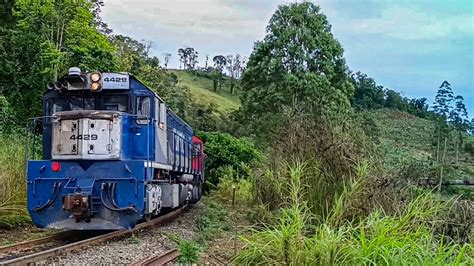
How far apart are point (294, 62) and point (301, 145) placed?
21049mm

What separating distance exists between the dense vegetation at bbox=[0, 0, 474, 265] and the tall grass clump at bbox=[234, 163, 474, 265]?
2 cm

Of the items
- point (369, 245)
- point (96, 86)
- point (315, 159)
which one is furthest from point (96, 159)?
point (369, 245)

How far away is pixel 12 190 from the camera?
12.3m

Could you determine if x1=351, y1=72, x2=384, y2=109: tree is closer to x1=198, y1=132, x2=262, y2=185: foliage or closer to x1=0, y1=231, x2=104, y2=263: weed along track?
x1=198, y1=132, x2=262, y2=185: foliage

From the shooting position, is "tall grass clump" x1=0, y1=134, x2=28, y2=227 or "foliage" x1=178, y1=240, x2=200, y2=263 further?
"tall grass clump" x1=0, y1=134, x2=28, y2=227

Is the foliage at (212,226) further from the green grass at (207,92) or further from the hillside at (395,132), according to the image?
the green grass at (207,92)

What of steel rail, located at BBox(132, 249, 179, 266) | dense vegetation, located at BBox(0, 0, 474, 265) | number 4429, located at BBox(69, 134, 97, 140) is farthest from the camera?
number 4429, located at BBox(69, 134, 97, 140)

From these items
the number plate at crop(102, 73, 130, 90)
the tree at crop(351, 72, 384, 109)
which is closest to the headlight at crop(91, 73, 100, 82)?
the number plate at crop(102, 73, 130, 90)

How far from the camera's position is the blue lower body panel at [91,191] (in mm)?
10086

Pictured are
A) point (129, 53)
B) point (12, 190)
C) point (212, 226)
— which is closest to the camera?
point (12, 190)

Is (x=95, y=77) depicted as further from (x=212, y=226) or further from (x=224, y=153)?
(x=224, y=153)

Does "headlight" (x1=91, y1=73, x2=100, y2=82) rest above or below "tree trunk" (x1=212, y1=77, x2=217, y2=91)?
below

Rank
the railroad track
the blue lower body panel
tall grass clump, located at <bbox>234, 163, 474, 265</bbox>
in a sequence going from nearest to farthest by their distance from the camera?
tall grass clump, located at <bbox>234, 163, 474, 265</bbox> → the railroad track → the blue lower body panel

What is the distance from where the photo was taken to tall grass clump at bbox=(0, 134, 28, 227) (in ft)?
39.3
